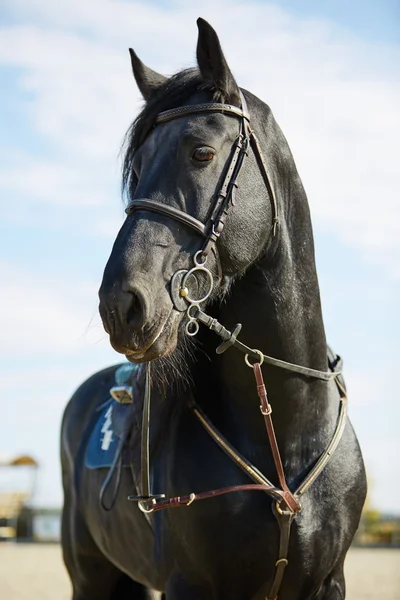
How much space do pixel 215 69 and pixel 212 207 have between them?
68 centimetres

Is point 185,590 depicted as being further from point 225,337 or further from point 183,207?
point 183,207

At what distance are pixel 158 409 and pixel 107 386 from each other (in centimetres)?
214

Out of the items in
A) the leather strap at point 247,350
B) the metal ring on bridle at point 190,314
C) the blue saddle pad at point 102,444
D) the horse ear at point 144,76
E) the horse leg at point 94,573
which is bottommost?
→ the horse leg at point 94,573

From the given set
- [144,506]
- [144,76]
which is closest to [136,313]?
[144,506]

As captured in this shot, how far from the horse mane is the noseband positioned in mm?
52

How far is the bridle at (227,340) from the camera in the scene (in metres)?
3.37

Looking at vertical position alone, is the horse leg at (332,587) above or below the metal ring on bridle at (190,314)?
below

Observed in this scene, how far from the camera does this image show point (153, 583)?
4.52m

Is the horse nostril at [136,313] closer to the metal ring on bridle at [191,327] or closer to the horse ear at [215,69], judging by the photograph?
the metal ring on bridle at [191,327]

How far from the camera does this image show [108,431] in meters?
5.29

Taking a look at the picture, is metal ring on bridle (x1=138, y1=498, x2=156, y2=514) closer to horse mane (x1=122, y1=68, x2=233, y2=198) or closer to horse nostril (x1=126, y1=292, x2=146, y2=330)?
horse nostril (x1=126, y1=292, x2=146, y2=330)

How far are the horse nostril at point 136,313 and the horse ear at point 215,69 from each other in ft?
3.57

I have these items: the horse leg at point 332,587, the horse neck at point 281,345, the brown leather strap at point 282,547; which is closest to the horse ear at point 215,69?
the horse neck at point 281,345

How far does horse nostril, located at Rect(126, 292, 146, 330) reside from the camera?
3123 millimetres
